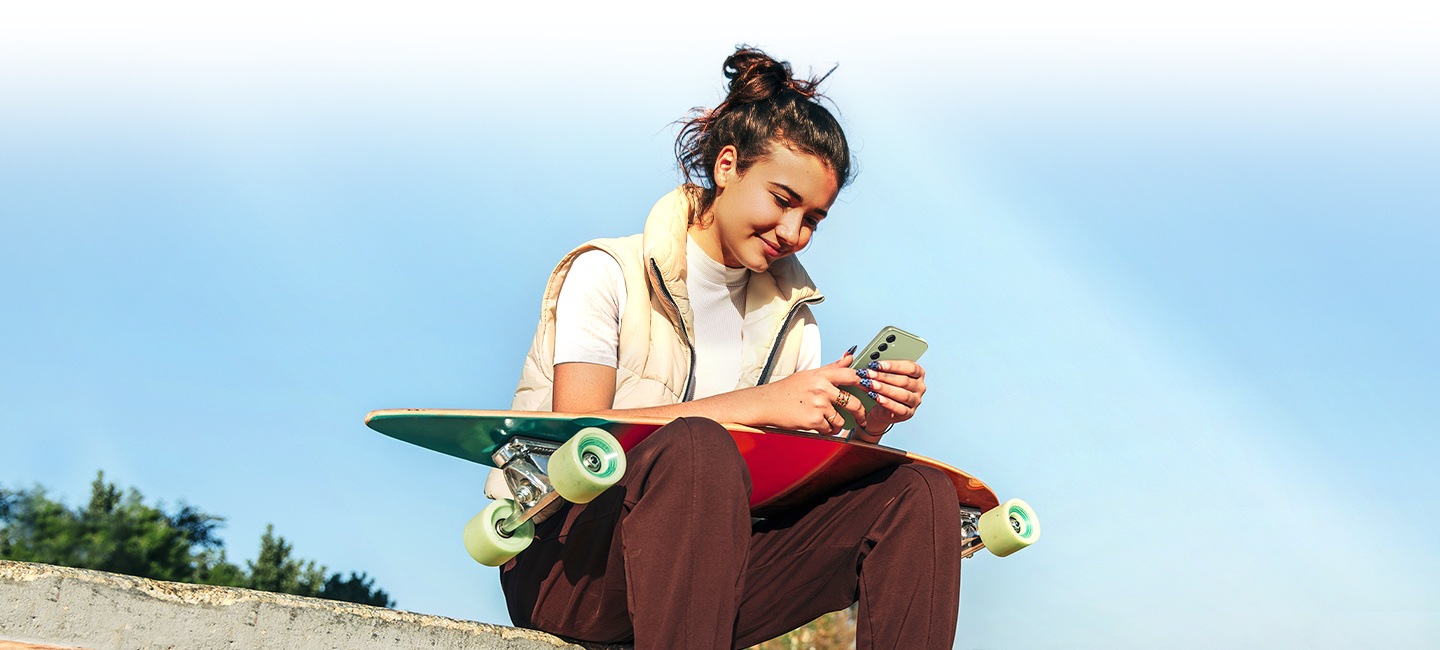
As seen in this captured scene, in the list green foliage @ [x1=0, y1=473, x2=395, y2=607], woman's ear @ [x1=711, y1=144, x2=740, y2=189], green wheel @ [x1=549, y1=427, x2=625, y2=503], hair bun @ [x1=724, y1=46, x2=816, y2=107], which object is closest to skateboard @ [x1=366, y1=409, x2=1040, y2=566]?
green wheel @ [x1=549, y1=427, x2=625, y2=503]

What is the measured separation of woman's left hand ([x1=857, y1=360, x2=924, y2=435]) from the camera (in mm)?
2574

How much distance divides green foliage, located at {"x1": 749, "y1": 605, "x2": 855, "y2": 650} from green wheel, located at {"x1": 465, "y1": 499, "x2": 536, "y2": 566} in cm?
469

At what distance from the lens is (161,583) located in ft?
5.90

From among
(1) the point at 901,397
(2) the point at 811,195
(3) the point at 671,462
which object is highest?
(2) the point at 811,195

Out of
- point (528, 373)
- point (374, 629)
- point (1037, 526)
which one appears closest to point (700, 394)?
point (528, 373)

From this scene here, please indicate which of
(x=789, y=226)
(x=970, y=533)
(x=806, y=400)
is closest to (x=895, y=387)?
(x=806, y=400)

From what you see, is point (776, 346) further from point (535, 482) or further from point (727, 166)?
point (535, 482)

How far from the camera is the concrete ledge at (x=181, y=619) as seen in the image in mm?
1678

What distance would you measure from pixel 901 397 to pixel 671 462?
744 mm

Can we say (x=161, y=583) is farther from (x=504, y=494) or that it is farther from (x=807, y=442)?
(x=807, y=442)

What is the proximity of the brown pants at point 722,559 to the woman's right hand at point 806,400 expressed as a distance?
172 millimetres

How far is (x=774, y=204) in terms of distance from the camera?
9.61ft

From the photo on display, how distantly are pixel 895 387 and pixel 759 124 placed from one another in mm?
818

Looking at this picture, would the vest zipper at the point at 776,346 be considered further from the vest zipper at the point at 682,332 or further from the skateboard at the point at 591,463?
the skateboard at the point at 591,463
